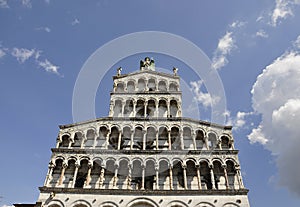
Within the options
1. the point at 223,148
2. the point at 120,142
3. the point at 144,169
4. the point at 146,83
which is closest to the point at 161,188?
the point at 144,169

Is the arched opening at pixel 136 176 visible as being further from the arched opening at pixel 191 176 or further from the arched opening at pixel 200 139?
the arched opening at pixel 200 139

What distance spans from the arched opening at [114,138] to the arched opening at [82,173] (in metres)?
2.55

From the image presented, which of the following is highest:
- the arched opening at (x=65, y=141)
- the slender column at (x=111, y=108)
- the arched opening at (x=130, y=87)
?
the arched opening at (x=130, y=87)

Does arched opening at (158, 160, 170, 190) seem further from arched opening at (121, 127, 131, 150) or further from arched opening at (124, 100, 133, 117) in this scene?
arched opening at (124, 100, 133, 117)

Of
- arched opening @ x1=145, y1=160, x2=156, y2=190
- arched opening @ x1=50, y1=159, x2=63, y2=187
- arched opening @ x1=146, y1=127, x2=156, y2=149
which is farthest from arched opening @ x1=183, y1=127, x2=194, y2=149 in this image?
arched opening @ x1=50, y1=159, x2=63, y2=187

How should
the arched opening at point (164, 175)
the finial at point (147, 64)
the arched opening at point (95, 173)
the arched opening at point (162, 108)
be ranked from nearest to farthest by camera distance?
the arched opening at point (164, 175)
the arched opening at point (95, 173)
the arched opening at point (162, 108)
the finial at point (147, 64)

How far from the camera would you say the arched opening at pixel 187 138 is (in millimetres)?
22688

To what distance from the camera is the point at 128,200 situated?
18641 mm

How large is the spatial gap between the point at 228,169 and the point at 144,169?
6.94 meters

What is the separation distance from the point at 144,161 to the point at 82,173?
17.4ft

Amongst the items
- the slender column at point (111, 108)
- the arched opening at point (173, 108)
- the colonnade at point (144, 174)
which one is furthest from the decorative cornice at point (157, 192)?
the arched opening at point (173, 108)

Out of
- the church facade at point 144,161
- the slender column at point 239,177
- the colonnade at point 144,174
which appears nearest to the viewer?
the church facade at point 144,161

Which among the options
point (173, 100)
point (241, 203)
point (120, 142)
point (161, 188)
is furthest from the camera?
point (173, 100)

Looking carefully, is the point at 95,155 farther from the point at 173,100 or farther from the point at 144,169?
the point at 173,100
